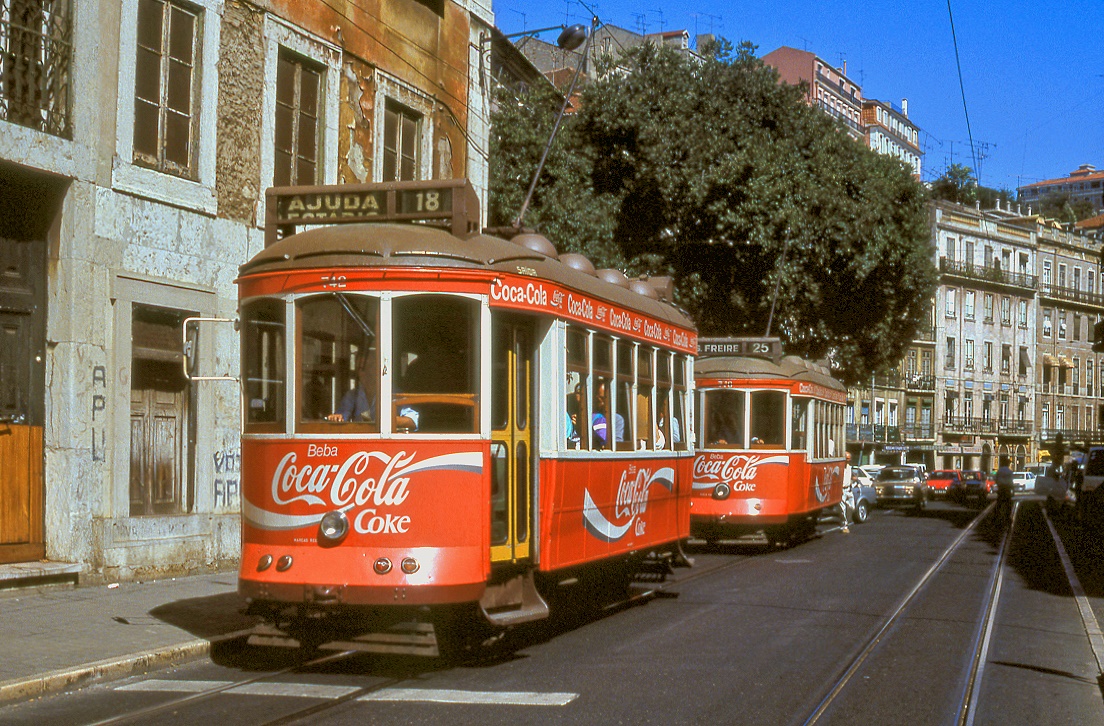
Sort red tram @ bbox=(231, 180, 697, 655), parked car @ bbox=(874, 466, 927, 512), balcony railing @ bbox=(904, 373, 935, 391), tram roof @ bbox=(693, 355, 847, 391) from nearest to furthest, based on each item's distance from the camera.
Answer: red tram @ bbox=(231, 180, 697, 655), tram roof @ bbox=(693, 355, 847, 391), parked car @ bbox=(874, 466, 927, 512), balcony railing @ bbox=(904, 373, 935, 391)

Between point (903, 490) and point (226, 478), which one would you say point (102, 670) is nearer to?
point (226, 478)

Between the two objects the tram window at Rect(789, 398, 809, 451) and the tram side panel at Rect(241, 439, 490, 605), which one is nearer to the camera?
the tram side panel at Rect(241, 439, 490, 605)

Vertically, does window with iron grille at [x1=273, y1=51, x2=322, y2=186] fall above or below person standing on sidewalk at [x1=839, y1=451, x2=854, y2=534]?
above

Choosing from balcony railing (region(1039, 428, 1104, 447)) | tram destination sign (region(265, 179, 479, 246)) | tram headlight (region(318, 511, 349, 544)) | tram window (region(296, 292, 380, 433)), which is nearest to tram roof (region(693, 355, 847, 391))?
tram destination sign (region(265, 179, 479, 246))

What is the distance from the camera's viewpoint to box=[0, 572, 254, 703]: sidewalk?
28.9ft

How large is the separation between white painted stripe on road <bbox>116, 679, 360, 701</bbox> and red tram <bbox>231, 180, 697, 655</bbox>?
0.56 m

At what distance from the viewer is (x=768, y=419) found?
20.5 m

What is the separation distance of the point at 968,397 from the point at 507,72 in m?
57.9

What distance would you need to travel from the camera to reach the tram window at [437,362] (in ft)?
31.0

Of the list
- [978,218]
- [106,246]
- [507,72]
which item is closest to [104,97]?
[106,246]

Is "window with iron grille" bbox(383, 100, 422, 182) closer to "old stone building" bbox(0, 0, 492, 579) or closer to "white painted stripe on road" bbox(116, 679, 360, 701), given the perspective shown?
"old stone building" bbox(0, 0, 492, 579)

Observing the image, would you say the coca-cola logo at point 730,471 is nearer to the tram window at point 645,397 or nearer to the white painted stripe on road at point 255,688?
the tram window at point 645,397

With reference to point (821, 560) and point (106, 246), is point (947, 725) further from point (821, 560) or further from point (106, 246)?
point (821, 560)

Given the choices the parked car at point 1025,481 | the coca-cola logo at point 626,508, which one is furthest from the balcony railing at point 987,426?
the coca-cola logo at point 626,508
